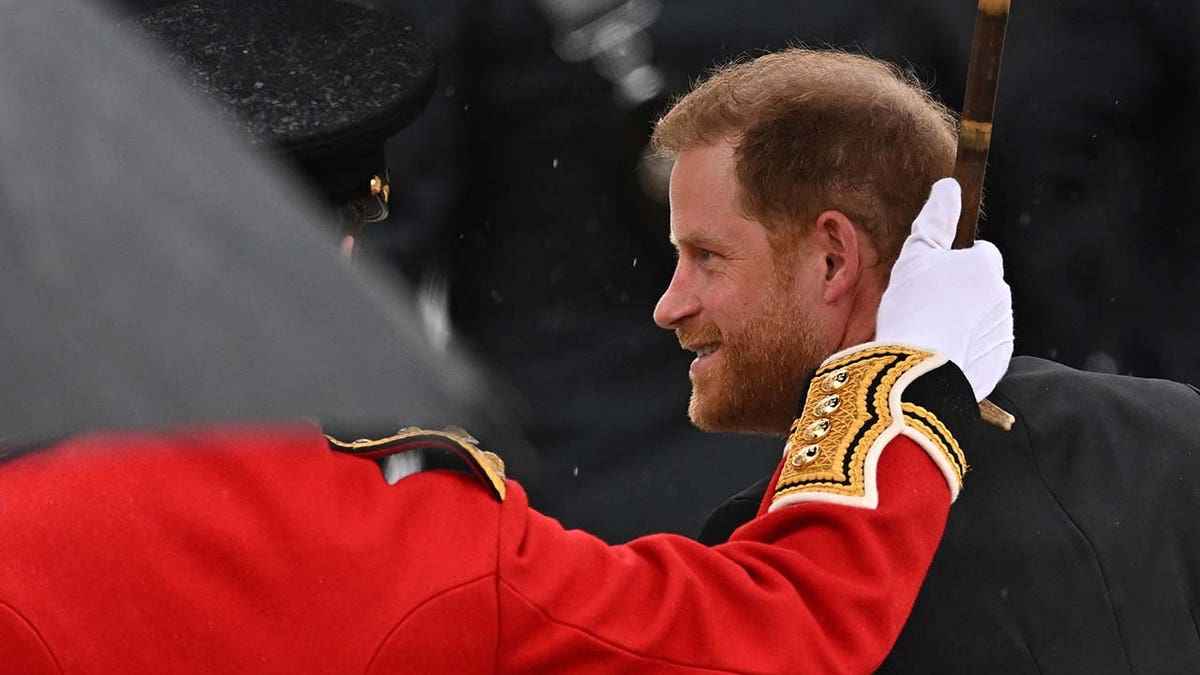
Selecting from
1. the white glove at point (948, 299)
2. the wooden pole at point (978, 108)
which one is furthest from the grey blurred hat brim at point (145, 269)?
the wooden pole at point (978, 108)

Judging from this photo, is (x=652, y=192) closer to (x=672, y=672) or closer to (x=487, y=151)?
(x=487, y=151)

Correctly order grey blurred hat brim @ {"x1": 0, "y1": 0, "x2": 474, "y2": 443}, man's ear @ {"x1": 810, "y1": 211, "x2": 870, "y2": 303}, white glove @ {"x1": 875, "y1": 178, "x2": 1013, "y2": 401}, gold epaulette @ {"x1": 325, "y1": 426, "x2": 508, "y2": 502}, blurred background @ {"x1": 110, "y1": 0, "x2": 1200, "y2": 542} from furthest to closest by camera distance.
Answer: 1. blurred background @ {"x1": 110, "y1": 0, "x2": 1200, "y2": 542}
2. man's ear @ {"x1": 810, "y1": 211, "x2": 870, "y2": 303}
3. white glove @ {"x1": 875, "y1": 178, "x2": 1013, "y2": 401}
4. gold epaulette @ {"x1": 325, "y1": 426, "x2": 508, "y2": 502}
5. grey blurred hat brim @ {"x1": 0, "y1": 0, "x2": 474, "y2": 443}

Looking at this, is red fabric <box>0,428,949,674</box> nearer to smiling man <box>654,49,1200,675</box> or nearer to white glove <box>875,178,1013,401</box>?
smiling man <box>654,49,1200,675</box>

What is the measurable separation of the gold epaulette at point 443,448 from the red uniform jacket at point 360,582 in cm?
2

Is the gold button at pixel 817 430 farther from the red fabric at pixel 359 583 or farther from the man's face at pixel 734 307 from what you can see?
the man's face at pixel 734 307

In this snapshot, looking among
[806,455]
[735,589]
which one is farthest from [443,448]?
[806,455]

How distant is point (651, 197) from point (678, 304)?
142 centimetres

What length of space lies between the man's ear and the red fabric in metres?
0.61

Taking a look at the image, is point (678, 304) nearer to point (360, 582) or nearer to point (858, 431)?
point (858, 431)

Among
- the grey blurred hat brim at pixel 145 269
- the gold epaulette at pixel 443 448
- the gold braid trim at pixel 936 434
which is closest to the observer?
the grey blurred hat brim at pixel 145 269

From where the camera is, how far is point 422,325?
3.75 feet

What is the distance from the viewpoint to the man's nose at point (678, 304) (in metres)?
2.72

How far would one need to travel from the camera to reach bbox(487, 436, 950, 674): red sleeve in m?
1.92

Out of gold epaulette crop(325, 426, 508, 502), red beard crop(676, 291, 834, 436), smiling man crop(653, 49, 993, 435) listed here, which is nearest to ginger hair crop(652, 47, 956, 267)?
smiling man crop(653, 49, 993, 435)
